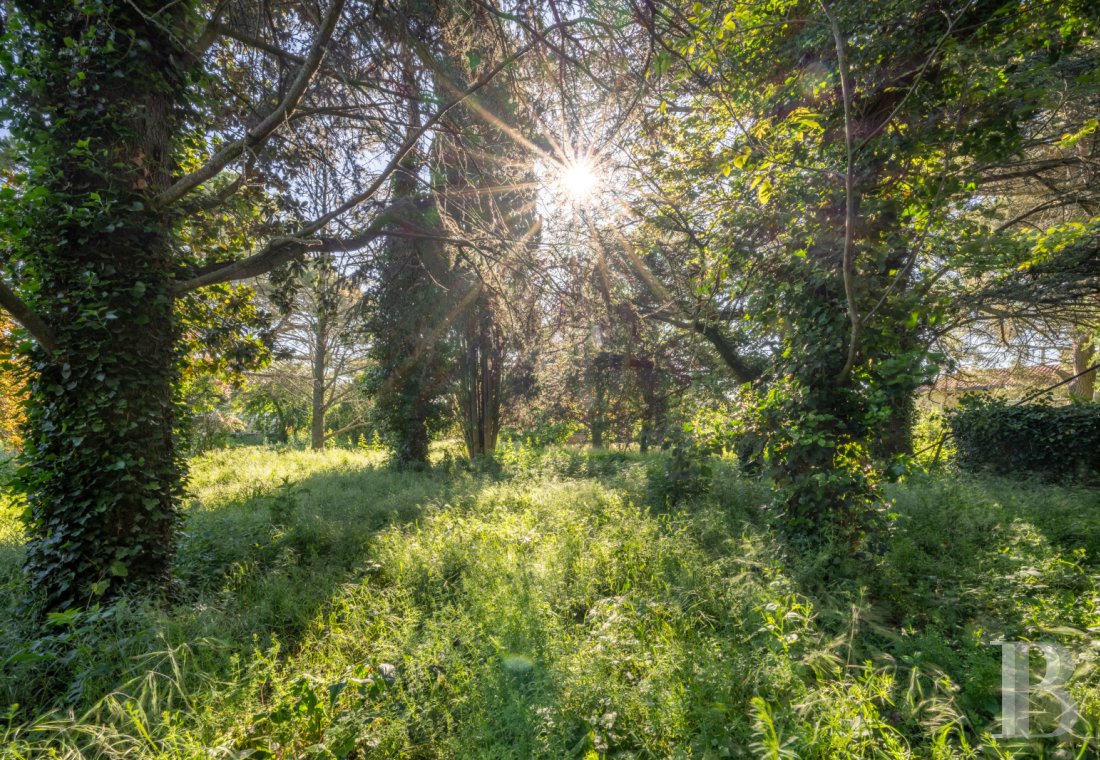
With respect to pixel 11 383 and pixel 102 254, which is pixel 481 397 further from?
pixel 102 254

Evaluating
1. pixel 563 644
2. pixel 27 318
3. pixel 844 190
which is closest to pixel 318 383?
pixel 27 318

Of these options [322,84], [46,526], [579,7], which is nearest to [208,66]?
[322,84]

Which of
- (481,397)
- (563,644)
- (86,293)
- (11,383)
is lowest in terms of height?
(563,644)

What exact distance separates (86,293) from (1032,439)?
630 inches

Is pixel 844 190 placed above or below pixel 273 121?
below

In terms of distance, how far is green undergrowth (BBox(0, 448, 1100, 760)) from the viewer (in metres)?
2.34

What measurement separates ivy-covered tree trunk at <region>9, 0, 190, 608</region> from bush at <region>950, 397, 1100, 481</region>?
12.9 m

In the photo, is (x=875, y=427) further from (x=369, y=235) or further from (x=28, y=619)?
(x=28, y=619)

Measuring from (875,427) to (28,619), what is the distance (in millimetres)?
7487

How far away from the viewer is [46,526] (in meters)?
3.80

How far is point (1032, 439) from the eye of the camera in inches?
388

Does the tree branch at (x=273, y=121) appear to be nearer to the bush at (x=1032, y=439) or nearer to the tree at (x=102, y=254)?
the tree at (x=102, y=254)

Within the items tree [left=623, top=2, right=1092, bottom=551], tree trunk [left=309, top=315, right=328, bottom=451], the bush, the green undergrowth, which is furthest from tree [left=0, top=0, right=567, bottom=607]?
tree trunk [left=309, top=315, right=328, bottom=451]

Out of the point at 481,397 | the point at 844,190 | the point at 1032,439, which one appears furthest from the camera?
the point at 481,397
